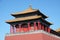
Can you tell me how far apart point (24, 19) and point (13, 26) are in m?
2.32

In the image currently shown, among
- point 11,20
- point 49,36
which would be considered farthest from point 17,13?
point 49,36

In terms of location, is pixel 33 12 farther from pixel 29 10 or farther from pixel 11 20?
pixel 11 20

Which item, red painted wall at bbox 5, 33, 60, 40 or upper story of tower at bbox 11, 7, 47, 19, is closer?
red painted wall at bbox 5, 33, 60, 40

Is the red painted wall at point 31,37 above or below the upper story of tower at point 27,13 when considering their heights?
below

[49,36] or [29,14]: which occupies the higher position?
[29,14]

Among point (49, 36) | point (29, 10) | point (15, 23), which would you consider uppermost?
point (29, 10)

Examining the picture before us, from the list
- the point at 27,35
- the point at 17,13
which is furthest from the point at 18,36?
the point at 17,13

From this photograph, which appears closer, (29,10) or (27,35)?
(27,35)

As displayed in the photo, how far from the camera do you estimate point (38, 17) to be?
1210 inches

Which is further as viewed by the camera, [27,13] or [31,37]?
[27,13]

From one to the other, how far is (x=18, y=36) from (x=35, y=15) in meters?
4.39

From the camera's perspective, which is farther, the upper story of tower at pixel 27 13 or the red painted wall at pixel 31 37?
the upper story of tower at pixel 27 13

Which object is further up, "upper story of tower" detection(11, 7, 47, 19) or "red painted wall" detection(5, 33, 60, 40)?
"upper story of tower" detection(11, 7, 47, 19)

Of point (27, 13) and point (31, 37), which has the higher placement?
point (27, 13)
